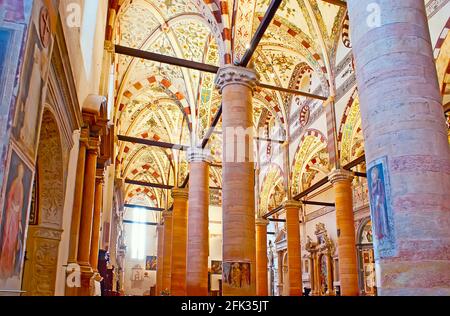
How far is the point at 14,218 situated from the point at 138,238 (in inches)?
1498

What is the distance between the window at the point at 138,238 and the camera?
39.5m

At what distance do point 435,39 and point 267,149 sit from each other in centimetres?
1204

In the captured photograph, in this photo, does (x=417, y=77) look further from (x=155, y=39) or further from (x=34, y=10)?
(x=155, y=39)

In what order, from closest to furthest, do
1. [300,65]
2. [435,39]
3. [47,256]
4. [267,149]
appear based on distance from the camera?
→ [47,256], [435,39], [300,65], [267,149]

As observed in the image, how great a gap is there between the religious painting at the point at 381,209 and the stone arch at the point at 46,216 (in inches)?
163

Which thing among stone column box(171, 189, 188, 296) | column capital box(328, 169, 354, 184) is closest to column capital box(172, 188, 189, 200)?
stone column box(171, 189, 188, 296)

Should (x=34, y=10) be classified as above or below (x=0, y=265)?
above

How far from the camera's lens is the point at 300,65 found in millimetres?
17578

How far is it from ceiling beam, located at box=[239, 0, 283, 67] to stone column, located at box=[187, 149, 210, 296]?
5.05 metres

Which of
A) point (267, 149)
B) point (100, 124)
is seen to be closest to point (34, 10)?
point (100, 124)

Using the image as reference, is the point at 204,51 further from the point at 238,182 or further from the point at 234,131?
the point at 238,182

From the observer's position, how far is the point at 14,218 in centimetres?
338

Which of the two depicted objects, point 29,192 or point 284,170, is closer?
point 29,192

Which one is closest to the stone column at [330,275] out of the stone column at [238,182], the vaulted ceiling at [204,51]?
the vaulted ceiling at [204,51]
